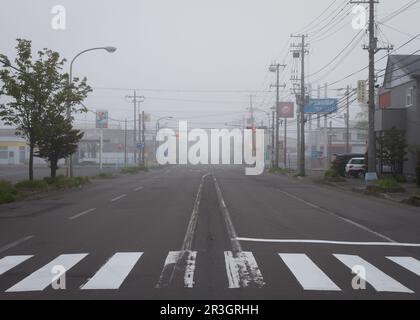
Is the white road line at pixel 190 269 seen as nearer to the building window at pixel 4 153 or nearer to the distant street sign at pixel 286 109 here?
the distant street sign at pixel 286 109

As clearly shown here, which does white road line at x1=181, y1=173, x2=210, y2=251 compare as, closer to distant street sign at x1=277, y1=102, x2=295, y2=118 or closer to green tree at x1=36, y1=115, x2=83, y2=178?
green tree at x1=36, y1=115, x2=83, y2=178

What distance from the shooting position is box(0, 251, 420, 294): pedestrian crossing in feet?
26.7

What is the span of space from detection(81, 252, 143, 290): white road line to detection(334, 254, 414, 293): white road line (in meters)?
3.72

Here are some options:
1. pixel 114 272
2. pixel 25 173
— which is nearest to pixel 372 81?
pixel 114 272

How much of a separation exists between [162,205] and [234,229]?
742cm

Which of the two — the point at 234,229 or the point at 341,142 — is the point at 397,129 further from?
the point at 341,142

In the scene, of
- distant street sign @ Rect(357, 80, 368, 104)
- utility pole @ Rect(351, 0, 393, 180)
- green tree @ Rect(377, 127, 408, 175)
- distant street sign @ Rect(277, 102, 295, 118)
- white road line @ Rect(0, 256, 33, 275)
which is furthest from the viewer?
distant street sign @ Rect(277, 102, 295, 118)

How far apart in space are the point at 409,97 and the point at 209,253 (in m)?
34.0

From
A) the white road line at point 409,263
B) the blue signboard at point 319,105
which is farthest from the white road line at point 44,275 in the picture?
the blue signboard at point 319,105

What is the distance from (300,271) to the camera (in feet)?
30.2

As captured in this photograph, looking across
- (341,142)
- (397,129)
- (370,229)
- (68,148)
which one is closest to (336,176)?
(397,129)

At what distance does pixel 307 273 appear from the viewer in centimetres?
903

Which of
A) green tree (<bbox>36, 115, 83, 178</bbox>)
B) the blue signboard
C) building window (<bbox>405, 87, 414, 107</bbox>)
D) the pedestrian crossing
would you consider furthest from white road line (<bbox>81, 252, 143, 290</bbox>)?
the blue signboard

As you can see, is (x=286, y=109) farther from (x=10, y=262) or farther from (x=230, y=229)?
(x=10, y=262)
